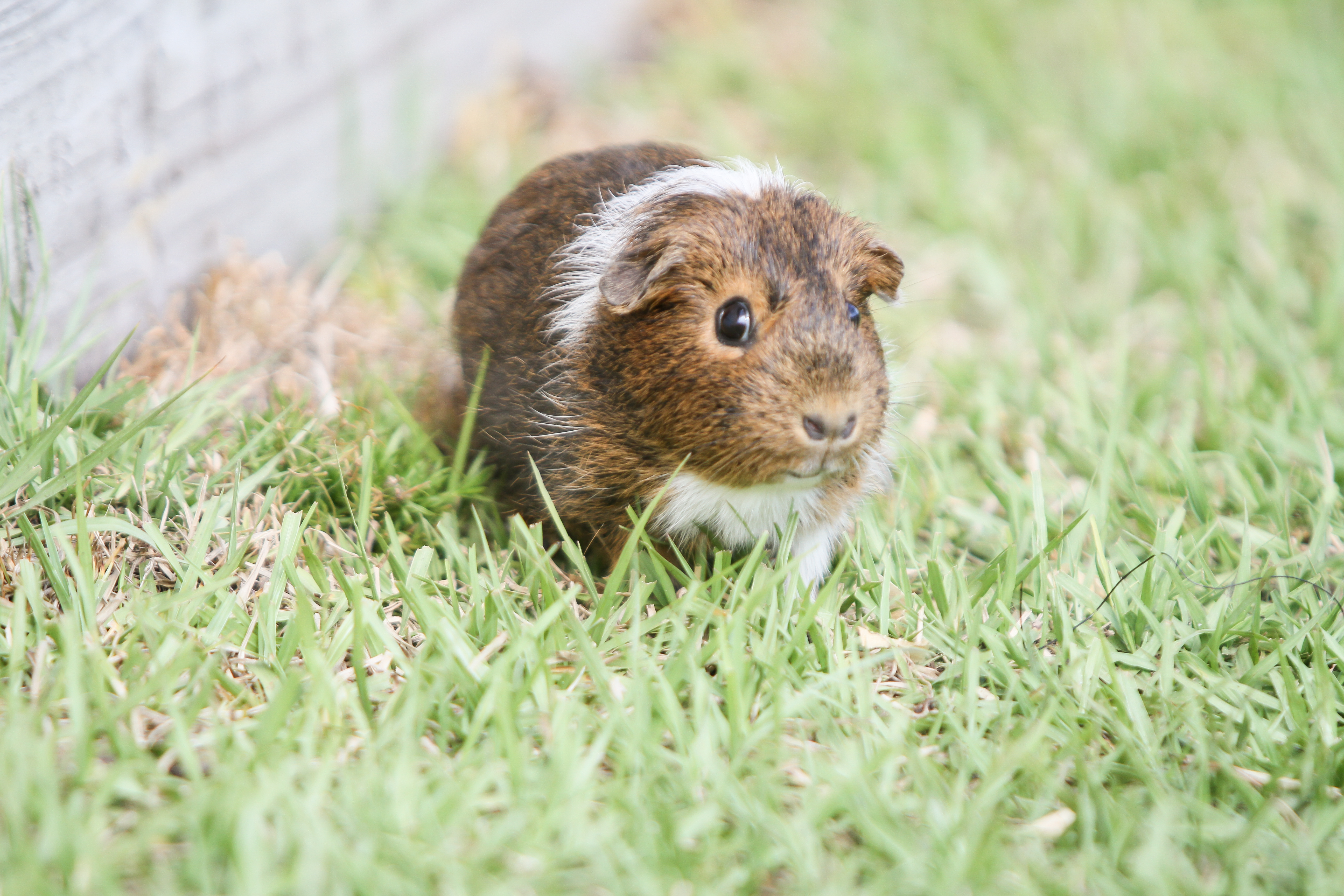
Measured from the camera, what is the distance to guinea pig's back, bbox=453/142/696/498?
11.3 feet

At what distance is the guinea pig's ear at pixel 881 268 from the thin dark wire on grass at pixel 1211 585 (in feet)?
3.85

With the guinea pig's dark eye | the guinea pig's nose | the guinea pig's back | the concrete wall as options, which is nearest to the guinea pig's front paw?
the guinea pig's nose

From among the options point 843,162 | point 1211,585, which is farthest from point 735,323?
point 843,162

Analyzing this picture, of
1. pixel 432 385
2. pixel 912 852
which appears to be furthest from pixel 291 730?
pixel 432 385

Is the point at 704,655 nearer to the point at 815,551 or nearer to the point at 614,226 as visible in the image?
the point at 815,551

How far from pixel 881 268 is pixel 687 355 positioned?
2.46 feet

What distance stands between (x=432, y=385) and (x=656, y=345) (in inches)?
52.8

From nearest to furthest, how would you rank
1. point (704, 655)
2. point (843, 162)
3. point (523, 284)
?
point (704, 655) → point (523, 284) → point (843, 162)

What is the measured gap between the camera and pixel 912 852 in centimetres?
241

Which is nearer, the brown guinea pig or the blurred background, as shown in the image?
the brown guinea pig

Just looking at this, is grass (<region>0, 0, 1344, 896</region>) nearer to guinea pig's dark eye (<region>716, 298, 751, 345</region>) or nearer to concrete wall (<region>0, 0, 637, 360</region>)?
concrete wall (<region>0, 0, 637, 360</region>)

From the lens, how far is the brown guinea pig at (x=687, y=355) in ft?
9.98

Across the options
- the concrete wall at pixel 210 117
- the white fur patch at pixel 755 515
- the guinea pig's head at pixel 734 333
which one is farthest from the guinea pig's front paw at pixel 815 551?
the concrete wall at pixel 210 117

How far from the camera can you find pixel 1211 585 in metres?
3.38
